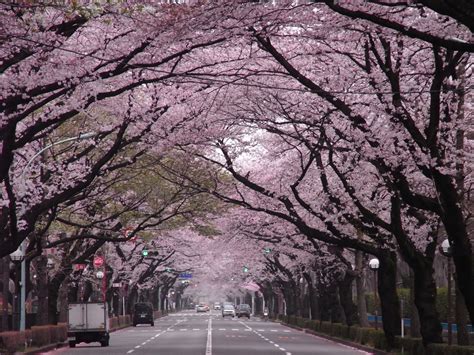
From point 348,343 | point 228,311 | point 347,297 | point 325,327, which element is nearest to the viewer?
point 348,343

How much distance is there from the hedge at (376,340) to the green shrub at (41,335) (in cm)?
1327

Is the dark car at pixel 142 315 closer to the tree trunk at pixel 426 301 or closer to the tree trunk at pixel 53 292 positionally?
the tree trunk at pixel 53 292

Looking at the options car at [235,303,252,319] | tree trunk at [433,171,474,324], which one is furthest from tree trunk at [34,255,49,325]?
car at [235,303,252,319]

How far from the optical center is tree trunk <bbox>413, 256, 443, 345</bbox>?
2675cm

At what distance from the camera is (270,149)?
41.3 metres

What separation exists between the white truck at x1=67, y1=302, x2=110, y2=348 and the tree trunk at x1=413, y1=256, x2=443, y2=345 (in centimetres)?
1992

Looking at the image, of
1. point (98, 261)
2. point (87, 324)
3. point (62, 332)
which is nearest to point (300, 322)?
point (98, 261)

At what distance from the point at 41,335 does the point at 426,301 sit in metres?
17.5

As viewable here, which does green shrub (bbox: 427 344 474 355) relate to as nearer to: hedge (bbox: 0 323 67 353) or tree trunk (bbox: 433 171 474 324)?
tree trunk (bbox: 433 171 474 324)

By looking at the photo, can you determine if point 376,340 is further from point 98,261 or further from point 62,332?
point 98,261

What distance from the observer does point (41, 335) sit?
37.9m

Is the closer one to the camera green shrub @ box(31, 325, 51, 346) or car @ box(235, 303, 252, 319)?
green shrub @ box(31, 325, 51, 346)

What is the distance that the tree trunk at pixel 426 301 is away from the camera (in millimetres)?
26750

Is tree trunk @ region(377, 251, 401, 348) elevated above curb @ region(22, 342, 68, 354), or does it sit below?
above
